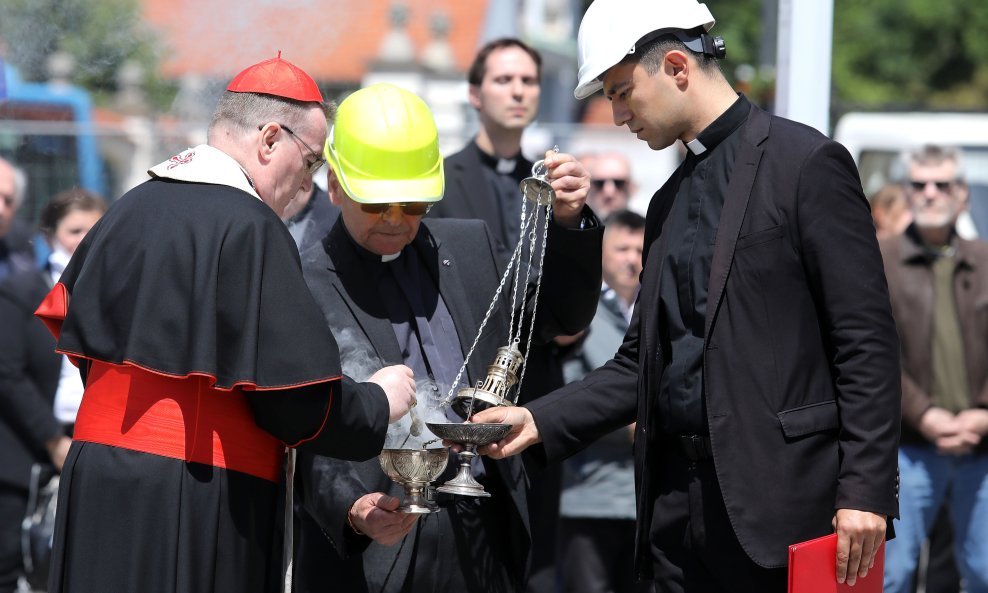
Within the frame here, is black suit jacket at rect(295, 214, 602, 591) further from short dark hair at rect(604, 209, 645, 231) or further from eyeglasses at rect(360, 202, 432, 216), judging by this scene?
short dark hair at rect(604, 209, 645, 231)

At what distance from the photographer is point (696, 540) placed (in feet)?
11.3

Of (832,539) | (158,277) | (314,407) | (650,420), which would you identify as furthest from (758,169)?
(158,277)

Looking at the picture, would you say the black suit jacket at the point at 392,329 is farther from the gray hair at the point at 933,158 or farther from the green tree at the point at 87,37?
the green tree at the point at 87,37

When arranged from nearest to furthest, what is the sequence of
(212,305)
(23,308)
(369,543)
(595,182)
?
(212,305)
(369,543)
(23,308)
(595,182)

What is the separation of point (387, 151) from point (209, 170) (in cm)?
50

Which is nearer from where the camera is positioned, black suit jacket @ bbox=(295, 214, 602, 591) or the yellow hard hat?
A: the yellow hard hat

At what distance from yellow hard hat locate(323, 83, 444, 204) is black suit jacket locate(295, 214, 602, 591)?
0.33 meters

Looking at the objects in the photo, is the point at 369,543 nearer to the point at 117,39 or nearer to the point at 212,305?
the point at 212,305

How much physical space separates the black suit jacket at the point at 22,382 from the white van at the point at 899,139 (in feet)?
23.1

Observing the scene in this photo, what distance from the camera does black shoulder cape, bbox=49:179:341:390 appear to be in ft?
10.4

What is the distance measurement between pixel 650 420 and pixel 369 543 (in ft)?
2.86

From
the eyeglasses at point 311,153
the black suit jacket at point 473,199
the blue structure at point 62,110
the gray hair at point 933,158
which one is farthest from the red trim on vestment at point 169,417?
the blue structure at point 62,110

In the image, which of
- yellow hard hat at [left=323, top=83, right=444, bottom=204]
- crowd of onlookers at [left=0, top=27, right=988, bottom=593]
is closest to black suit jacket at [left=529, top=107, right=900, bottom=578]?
yellow hard hat at [left=323, top=83, right=444, bottom=204]

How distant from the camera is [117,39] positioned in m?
9.52
